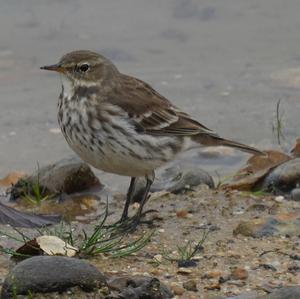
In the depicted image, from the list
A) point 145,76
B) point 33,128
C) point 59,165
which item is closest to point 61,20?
point 145,76

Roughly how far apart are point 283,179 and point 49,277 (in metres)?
3.47

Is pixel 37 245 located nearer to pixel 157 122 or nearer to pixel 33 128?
pixel 157 122

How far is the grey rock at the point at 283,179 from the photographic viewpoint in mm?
8867

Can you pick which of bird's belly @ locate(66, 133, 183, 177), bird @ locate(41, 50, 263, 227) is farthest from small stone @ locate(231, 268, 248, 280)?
bird's belly @ locate(66, 133, 183, 177)

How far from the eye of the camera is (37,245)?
6648 mm

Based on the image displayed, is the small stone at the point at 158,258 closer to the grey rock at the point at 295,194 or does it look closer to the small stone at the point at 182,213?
the small stone at the point at 182,213

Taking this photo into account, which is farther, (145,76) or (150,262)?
(145,76)

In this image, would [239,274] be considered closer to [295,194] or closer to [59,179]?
[295,194]

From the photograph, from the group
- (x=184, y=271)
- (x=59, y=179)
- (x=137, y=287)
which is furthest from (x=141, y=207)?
(x=137, y=287)

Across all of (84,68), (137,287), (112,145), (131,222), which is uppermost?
(84,68)

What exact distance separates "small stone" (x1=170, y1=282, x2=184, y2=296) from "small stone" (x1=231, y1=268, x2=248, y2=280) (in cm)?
38

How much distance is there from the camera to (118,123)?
8047 mm

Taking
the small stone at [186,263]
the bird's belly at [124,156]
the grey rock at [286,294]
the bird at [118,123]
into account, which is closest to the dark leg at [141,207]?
the bird at [118,123]

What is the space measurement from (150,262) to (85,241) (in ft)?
1.45
